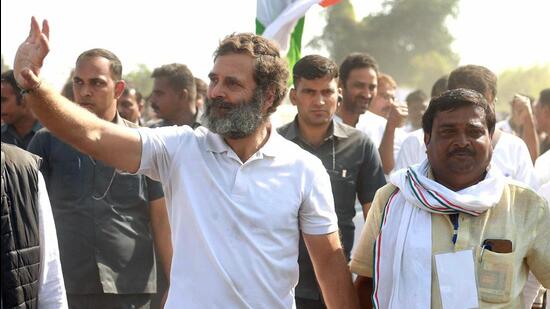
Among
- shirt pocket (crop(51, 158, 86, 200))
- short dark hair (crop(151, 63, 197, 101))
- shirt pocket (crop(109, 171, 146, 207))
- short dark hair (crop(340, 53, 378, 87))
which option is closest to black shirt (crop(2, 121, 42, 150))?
short dark hair (crop(151, 63, 197, 101))

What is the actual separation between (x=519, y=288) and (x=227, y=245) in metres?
1.23

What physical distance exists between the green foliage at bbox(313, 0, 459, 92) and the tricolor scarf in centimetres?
7465

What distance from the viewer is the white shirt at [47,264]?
12.2 ft

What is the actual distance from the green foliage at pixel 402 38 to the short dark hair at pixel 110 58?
72784 mm

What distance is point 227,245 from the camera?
13.6 ft

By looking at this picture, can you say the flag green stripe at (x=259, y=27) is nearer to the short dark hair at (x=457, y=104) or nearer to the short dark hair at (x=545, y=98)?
the short dark hair at (x=545, y=98)

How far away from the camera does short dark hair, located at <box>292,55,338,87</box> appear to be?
639 cm

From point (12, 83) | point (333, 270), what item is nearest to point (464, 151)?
point (333, 270)

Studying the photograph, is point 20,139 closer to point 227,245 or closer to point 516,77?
point 227,245

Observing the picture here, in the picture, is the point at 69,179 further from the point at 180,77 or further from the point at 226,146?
the point at 180,77

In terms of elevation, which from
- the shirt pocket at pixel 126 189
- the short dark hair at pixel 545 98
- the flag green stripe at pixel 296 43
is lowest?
the shirt pocket at pixel 126 189

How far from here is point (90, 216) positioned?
5.64 meters

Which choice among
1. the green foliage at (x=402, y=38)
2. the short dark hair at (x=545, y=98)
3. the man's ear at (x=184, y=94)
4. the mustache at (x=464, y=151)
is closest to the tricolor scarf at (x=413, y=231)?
the mustache at (x=464, y=151)

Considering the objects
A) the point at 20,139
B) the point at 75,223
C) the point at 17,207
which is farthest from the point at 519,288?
the point at 20,139
